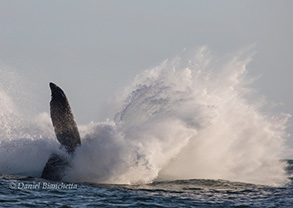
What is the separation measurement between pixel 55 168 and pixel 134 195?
17.0ft

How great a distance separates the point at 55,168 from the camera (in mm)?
19734

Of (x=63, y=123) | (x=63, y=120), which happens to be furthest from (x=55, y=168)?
(x=63, y=120)

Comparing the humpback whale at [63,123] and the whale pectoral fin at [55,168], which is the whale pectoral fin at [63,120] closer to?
the humpback whale at [63,123]

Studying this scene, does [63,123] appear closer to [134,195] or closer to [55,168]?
[55,168]

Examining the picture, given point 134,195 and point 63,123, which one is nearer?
point 134,195

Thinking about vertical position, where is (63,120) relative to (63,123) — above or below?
above

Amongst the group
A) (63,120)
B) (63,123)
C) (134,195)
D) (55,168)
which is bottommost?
(134,195)

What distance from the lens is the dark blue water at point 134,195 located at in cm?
1438

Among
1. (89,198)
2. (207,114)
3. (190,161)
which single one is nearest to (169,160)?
(190,161)

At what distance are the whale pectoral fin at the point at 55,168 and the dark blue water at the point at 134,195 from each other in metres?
0.75

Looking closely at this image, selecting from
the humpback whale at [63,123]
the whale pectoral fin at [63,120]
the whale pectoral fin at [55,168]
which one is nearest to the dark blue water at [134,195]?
the whale pectoral fin at [55,168]

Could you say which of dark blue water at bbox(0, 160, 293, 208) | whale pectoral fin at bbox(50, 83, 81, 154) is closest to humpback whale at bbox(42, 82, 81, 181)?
whale pectoral fin at bbox(50, 83, 81, 154)

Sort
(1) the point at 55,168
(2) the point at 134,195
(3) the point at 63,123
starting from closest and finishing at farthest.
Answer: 1. (2) the point at 134,195
2. (1) the point at 55,168
3. (3) the point at 63,123

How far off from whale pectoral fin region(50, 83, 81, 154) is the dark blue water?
8.53 ft
